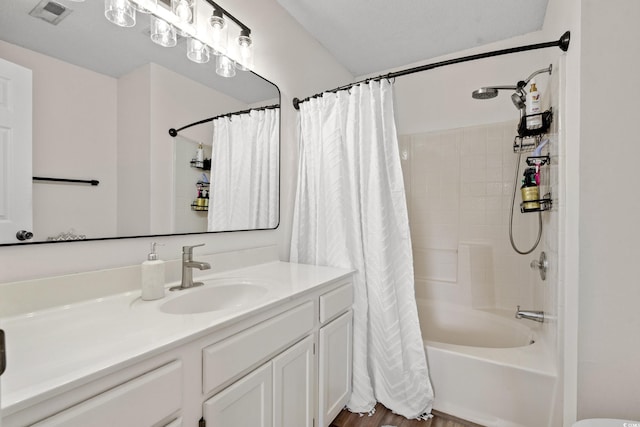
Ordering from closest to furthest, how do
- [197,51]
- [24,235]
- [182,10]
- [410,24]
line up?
[24,235], [182,10], [197,51], [410,24]

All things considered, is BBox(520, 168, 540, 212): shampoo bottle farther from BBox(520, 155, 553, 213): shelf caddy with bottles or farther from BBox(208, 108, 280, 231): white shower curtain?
BBox(208, 108, 280, 231): white shower curtain

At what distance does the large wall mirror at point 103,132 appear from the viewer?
0.91 meters

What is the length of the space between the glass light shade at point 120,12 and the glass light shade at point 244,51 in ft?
1.79

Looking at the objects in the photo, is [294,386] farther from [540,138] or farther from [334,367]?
[540,138]

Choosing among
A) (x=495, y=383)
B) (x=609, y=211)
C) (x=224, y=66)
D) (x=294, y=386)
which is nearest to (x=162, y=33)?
(x=224, y=66)

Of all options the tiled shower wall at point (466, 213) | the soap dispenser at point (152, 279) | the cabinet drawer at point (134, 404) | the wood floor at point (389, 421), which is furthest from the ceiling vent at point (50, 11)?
the tiled shower wall at point (466, 213)

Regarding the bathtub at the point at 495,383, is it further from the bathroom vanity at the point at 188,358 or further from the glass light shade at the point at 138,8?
the glass light shade at the point at 138,8

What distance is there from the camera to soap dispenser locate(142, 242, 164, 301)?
1.07 metres

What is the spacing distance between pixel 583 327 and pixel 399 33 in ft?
6.93

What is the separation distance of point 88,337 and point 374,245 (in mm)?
1276

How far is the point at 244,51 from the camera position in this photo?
1.64 m

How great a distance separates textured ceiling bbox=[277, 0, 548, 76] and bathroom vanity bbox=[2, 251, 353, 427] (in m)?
1.73

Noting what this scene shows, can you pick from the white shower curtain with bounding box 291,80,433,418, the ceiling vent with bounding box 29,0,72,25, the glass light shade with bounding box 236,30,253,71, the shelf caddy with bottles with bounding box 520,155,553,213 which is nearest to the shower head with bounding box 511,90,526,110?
the shelf caddy with bottles with bounding box 520,155,553,213

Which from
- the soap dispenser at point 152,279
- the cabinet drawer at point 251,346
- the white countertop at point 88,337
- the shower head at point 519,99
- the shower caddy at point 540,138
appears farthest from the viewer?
the shower head at point 519,99
